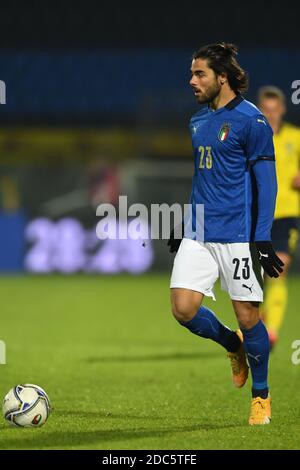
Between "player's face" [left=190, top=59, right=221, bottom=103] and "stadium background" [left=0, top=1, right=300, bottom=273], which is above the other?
"stadium background" [left=0, top=1, right=300, bottom=273]

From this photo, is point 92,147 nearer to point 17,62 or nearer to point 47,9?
point 17,62

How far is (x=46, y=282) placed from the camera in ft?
52.3

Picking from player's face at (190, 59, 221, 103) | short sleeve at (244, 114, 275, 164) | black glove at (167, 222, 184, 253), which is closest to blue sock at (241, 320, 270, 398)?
black glove at (167, 222, 184, 253)

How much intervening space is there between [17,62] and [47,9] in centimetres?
201

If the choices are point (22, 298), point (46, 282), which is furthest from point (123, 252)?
point (22, 298)

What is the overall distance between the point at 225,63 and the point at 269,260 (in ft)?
3.45

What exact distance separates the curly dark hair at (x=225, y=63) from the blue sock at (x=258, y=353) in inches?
49.7

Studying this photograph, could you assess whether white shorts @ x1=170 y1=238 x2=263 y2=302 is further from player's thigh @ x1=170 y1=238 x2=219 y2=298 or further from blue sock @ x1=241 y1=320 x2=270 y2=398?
blue sock @ x1=241 y1=320 x2=270 y2=398

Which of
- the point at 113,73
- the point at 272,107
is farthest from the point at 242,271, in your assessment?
the point at 113,73

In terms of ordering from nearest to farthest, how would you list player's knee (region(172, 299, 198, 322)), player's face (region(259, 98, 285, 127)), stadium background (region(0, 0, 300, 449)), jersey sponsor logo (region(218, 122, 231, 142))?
1. jersey sponsor logo (region(218, 122, 231, 142))
2. player's knee (region(172, 299, 198, 322))
3. stadium background (region(0, 0, 300, 449))
4. player's face (region(259, 98, 285, 127))

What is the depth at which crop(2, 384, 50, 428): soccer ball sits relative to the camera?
17.1 ft

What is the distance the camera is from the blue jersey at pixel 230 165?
525 cm

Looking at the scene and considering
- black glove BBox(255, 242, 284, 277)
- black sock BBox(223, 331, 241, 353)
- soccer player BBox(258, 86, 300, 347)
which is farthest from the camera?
soccer player BBox(258, 86, 300, 347)

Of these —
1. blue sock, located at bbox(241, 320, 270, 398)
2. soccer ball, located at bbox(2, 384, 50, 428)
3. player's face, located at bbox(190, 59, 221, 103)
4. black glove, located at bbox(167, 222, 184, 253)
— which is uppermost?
player's face, located at bbox(190, 59, 221, 103)
